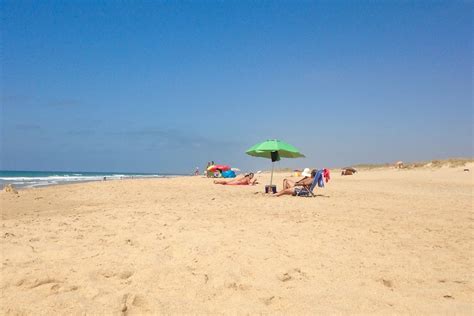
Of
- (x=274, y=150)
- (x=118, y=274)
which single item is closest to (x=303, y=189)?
(x=274, y=150)

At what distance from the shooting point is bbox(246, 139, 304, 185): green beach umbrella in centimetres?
1342

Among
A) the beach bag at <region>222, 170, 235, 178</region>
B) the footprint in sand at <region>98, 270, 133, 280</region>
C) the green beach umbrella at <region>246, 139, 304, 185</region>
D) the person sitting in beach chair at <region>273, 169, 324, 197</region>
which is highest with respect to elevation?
the green beach umbrella at <region>246, 139, 304, 185</region>

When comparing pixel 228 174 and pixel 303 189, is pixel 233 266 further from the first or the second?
pixel 228 174

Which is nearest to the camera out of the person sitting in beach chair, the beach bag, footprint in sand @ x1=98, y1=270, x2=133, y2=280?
footprint in sand @ x1=98, y1=270, x2=133, y2=280

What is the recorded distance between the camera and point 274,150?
13.4m

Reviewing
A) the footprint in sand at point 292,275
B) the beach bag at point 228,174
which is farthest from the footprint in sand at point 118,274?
the beach bag at point 228,174

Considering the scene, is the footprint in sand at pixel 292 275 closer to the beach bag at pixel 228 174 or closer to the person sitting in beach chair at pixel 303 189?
the person sitting in beach chair at pixel 303 189

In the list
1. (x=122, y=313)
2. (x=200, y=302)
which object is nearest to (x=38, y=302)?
(x=122, y=313)

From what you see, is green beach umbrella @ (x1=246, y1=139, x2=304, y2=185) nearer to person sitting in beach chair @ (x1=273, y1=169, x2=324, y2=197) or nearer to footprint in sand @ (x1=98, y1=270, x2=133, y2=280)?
person sitting in beach chair @ (x1=273, y1=169, x2=324, y2=197)

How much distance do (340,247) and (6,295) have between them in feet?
13.0

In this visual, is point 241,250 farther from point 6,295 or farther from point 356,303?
point 6,295

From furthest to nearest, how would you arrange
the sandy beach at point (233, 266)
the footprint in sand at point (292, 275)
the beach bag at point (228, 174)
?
1. the beach bag at point (228, 174)
2. the footprint in sand at point (292, 275)
3. the sandy beach at point (233, 266)

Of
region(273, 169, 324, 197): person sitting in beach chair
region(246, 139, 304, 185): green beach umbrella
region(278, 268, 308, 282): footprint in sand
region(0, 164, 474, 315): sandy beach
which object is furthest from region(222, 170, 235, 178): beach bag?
region(278, 268, 308, 282): footprint in sand

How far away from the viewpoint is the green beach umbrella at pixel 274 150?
13422 mm
